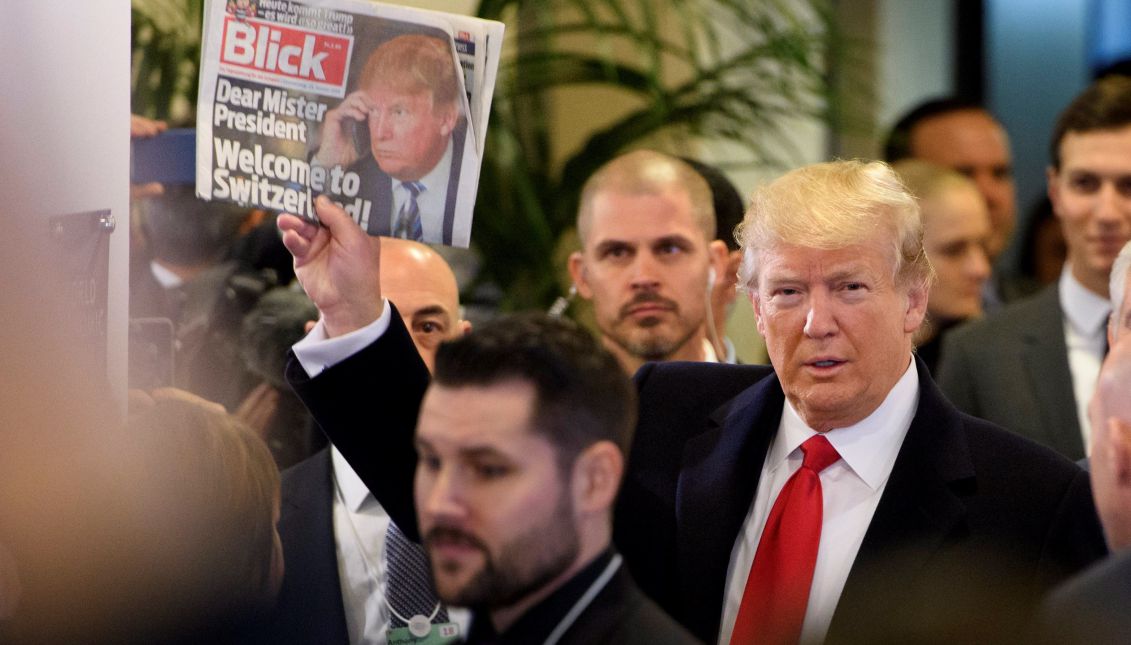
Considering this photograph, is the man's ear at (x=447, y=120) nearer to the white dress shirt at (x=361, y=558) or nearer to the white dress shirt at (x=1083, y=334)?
the white dress shirt at (x=361, y=558)

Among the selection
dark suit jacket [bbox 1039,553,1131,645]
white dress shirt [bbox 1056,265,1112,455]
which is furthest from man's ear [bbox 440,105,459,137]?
white dress shirt [bbox 1056,265,1112,455]

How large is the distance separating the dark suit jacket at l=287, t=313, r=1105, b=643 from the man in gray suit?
5.09 feet

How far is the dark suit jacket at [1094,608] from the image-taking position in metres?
1.53

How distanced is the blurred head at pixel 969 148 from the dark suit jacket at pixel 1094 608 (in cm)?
380

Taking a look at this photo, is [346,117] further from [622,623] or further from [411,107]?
[622,623]

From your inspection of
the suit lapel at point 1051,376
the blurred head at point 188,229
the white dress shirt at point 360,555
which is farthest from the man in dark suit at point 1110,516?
the blurred head at point 188,229

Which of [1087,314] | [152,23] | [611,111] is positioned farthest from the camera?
[611,111]

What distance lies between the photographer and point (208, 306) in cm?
348

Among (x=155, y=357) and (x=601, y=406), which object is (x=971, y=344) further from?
(x=601, y=406)

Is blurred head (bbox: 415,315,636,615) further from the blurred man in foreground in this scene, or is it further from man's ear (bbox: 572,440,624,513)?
the blurred man in foreground

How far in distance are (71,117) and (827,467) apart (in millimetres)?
1250

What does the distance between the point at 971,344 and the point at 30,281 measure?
8.05 ft

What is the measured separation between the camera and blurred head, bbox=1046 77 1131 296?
3.89 metres

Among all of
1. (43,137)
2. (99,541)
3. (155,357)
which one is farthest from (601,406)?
(155,357)
